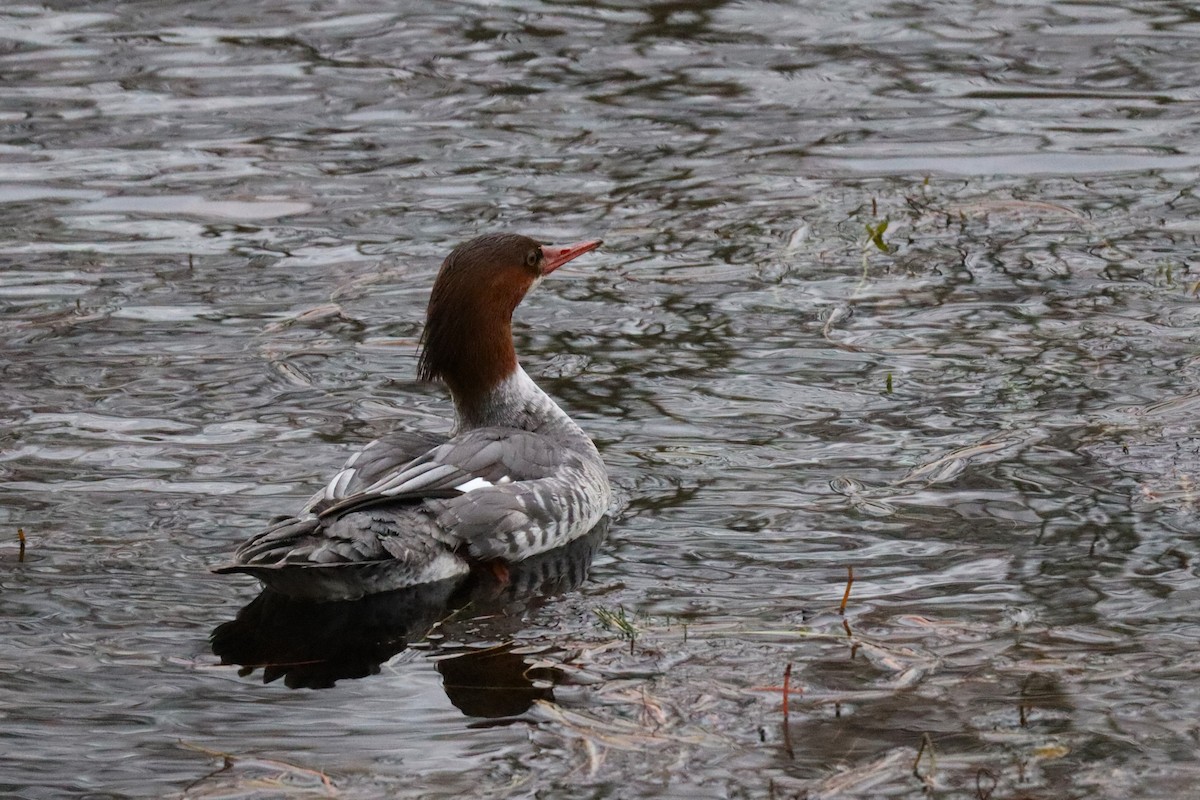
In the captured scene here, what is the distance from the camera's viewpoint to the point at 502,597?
607 centimetres

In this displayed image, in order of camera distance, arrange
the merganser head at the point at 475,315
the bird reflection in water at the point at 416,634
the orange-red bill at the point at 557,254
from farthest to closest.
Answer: the orange-red bill at the point at 557,254, the merganser head at the point at 475,315, the bird reflection in water at the point at 416,634

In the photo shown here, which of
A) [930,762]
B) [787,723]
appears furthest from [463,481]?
[930,762]

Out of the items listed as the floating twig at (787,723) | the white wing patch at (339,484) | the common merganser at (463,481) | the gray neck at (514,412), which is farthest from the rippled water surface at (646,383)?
the white wing patch at (339,484)

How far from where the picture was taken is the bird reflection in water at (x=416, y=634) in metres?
5.27

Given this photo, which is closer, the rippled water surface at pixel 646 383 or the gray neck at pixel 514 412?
the rippled water surface at pixel 646 383

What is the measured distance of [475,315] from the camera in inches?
269

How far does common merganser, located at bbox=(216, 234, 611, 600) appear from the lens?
5770 mm

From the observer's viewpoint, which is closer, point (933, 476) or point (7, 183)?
point (933, 476)

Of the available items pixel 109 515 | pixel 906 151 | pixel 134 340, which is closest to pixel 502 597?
pixel 109 515

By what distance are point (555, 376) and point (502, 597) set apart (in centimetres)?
197

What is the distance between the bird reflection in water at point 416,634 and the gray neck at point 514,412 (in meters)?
0.73

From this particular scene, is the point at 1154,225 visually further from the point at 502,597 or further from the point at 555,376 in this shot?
the point at 502,597

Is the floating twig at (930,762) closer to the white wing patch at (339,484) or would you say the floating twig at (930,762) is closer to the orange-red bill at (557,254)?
the white wing patch at (339,484)

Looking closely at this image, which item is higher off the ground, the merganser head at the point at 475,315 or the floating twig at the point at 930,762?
the merganser head at the point at 475,315
